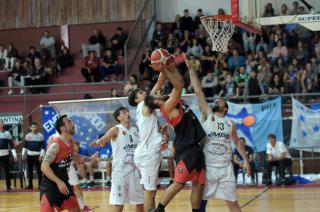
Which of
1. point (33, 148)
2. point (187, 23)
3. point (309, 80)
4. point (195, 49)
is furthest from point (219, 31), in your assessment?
point (187, 23)

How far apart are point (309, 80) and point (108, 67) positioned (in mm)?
7891

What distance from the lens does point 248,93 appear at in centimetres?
2116

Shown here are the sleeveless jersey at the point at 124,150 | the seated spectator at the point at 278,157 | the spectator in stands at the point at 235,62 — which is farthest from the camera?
the spectator in stands at the point at 235,62

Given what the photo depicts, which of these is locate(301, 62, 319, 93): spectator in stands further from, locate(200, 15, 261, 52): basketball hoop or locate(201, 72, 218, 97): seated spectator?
locate(200, 15, 261, 52): basketball hoop

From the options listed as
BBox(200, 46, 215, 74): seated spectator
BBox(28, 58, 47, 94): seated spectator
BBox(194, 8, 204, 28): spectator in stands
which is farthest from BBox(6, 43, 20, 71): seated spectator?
BBox(200, 46, 215, 74): seated spectator

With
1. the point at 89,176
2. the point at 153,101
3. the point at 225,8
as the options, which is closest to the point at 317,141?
the point at 89,176

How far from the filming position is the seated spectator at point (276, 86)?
2117 cm

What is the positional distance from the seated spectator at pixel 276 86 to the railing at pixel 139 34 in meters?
5.48

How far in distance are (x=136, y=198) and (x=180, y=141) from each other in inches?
52.8

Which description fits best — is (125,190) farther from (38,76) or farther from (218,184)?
(38,76)

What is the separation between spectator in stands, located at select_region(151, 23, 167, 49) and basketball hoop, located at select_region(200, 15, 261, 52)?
1106cm

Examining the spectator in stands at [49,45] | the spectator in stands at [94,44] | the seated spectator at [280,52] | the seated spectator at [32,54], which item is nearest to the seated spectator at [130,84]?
the spectator in stands at [94,44]

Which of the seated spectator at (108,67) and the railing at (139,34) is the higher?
the railing at (139,34)

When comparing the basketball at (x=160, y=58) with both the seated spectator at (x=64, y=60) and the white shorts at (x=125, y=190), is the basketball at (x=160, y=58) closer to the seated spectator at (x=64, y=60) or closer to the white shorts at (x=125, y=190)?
the white shorts at (x=125, y=190)
